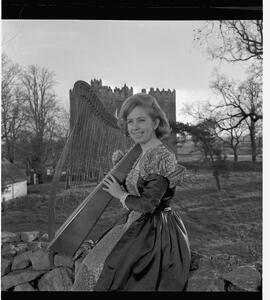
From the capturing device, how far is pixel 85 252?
8.22 ft

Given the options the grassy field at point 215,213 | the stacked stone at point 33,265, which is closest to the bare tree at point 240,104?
the grassy field at point 215,213

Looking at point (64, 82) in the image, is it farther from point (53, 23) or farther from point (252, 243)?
point (252, 243)

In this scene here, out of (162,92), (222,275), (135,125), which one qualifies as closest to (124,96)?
(162,92)

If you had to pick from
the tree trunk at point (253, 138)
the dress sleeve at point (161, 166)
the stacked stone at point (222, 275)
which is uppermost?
the tree trunk at point (253, 138)

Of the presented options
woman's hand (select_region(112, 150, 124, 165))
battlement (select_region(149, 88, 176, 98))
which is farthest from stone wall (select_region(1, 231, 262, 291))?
battlement (select_region(149, 88, 176, 98))

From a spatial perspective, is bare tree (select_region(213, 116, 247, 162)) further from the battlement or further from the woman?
the woman

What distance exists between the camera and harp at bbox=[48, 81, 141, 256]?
2.26 meters

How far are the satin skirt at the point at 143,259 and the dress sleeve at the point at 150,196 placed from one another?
0.14 metres

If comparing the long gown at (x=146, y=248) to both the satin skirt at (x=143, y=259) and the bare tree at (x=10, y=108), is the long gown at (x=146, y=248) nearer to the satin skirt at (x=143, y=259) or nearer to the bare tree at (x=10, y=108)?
the satin skirt at (x=143, y=259)

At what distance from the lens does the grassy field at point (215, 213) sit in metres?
2.65

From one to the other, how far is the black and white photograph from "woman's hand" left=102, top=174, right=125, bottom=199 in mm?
152

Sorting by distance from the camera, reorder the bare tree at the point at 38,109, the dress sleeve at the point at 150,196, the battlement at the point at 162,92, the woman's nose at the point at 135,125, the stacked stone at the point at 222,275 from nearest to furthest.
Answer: the dress sleeve at the point at 150,196
the woman's nose at the point at 135,125
the stacked stone at the point at 222,275
the battlement at the point at 162,92
the bare tree at the point at 38,109
